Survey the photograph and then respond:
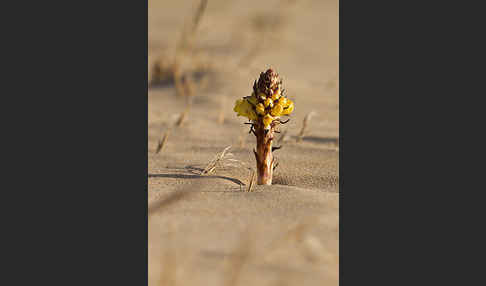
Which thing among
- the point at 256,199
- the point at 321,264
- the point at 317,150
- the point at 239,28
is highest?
the point at 239,28

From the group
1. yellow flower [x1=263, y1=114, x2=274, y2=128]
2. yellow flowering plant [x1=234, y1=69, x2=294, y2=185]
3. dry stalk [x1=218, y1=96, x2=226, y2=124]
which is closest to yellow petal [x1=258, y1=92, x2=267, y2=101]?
yellow flowering plant [x1=234, y1=69, x2=294, y2=185]

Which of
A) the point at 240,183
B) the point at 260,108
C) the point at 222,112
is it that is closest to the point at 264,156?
the point at 240,183

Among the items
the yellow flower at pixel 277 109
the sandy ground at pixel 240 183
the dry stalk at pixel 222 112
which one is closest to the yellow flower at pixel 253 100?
the yellow flower at pixel 277 109

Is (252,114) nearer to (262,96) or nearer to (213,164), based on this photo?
(262,96)

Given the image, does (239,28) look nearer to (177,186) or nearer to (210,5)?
(210,5)

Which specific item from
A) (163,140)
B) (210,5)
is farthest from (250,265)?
(210,5)
